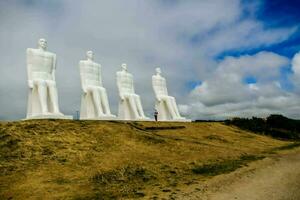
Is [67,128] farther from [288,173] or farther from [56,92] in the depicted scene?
[288,173]

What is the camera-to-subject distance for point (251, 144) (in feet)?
86.8

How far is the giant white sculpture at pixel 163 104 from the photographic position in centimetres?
3120

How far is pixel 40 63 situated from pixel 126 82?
24.7 feet

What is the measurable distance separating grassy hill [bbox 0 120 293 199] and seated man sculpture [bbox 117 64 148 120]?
134 inches

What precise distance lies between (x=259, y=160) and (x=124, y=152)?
21.1ft

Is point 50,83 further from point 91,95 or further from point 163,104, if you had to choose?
point 163,104

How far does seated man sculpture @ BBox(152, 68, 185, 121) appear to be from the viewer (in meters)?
31.2

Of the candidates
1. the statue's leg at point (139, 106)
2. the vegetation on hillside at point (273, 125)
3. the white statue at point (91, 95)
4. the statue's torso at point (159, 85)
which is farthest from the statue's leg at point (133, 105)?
the vegetation on hillside at point (273, 125)

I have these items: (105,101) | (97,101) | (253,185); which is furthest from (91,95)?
(253,185)

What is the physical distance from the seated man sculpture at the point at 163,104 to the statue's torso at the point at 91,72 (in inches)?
251

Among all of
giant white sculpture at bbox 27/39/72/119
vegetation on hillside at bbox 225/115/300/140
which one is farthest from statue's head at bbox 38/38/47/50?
vegetation on hillside at bbox 225/115/300/140

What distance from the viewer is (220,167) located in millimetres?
16609

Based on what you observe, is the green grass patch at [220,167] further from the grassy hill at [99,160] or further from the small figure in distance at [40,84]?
the small figure in distance at [40,84]

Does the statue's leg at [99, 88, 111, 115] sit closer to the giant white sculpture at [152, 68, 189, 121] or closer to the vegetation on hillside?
the giant white sculpture at [152, 68, 189, 121]
